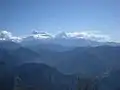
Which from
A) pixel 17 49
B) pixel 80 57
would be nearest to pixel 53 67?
pixel 80 57

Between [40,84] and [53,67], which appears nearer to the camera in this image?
[40,84]

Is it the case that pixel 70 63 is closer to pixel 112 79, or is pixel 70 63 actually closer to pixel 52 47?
pixel 52 47

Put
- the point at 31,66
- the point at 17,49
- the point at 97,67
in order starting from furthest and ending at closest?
the point at 17,49 → the point at 31,66 → the point at 97,67

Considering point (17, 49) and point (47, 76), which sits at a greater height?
point (17, 49)

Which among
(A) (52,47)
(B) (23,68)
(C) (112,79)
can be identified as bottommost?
(C) (112,79)

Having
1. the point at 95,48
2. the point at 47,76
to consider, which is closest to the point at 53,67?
the point at 47,76

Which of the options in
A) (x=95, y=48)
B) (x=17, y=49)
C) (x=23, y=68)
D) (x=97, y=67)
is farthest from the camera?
(x=95, y=48)

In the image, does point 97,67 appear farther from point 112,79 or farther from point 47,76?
point 47,76
